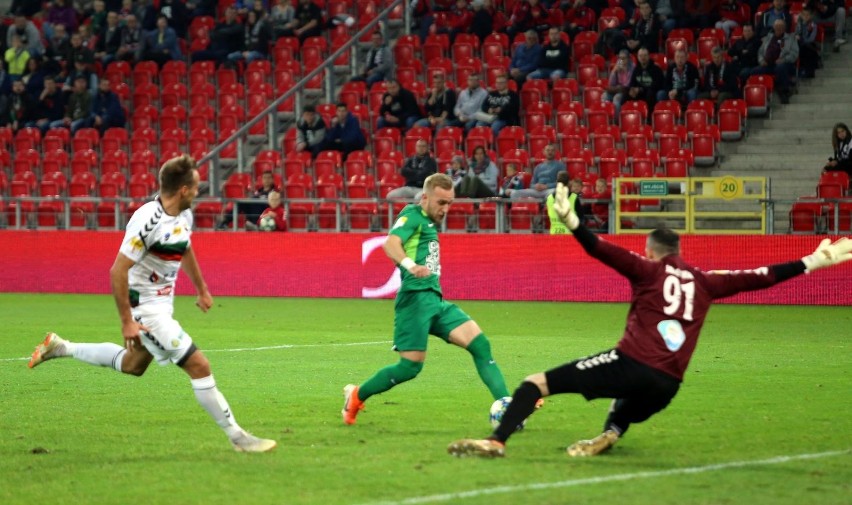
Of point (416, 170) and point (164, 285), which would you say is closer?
point (164, 285)

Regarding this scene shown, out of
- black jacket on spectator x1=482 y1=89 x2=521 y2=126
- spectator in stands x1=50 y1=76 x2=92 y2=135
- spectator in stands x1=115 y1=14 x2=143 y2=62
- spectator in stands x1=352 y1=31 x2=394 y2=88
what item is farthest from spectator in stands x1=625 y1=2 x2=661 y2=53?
spectator in stands x1=50 y1=76 x2=92 y2=135

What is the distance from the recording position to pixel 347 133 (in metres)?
26.4

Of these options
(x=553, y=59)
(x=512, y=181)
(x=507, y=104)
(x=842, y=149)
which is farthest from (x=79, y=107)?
(x=842, y=149)

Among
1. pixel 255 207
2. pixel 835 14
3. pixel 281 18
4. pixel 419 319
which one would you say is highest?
pixel 281 18

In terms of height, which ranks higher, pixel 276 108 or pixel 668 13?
pixel 668 13

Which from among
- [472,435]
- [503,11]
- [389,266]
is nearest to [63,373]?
[472,435]

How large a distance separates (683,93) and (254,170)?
343 inches

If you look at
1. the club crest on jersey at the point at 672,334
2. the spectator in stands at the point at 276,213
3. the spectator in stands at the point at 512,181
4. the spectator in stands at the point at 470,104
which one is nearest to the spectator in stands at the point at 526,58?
the spectator in stands at the point at 470,104

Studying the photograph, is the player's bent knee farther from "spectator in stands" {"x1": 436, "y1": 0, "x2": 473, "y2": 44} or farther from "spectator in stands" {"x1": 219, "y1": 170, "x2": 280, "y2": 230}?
"spectator in stands" {"x1": 436, "y1": 0, "x2": 473, "y2": 44}

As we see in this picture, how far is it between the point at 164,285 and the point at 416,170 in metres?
15.2

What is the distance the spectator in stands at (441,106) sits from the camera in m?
26.0

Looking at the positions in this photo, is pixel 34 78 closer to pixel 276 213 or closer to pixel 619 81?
pixel 276 213

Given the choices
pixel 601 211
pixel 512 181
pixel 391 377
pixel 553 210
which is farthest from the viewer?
pixel 512 181

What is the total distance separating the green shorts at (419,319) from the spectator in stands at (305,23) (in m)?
20.9
